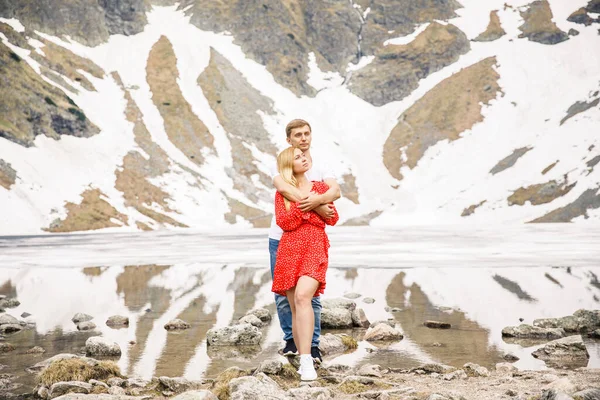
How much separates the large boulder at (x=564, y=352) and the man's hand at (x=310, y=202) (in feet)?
17.2

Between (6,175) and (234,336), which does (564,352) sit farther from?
(6,175)

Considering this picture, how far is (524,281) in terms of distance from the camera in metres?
23.9

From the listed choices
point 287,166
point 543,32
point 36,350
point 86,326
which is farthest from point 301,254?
point 543,32

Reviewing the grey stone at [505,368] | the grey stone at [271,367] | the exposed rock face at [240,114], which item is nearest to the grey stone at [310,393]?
the grey stone at [271,367]

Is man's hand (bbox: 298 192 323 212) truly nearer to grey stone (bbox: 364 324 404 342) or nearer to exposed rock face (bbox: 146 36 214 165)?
grey stone (bbox: 364 324 404 342)

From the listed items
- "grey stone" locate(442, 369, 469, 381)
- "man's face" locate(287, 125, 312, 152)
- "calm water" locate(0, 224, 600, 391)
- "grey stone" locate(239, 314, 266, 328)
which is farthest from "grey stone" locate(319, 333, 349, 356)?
"man's face" locate(287, 125, 312, 152)

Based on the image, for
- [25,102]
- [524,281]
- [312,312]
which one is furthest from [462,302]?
[25,102]

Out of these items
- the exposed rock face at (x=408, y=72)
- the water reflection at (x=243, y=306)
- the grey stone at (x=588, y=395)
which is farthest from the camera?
the exposed rock face at (x=408, y=72)

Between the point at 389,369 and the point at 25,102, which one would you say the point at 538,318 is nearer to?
the point at 389,369

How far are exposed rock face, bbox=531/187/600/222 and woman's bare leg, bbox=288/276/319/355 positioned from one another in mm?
103846

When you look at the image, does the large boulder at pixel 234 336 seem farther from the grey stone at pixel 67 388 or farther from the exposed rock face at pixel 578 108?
the exposed rock face at pixel 578 108

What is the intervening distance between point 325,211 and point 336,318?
271 inches

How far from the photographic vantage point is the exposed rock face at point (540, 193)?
116 m

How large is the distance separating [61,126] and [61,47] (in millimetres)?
33171
